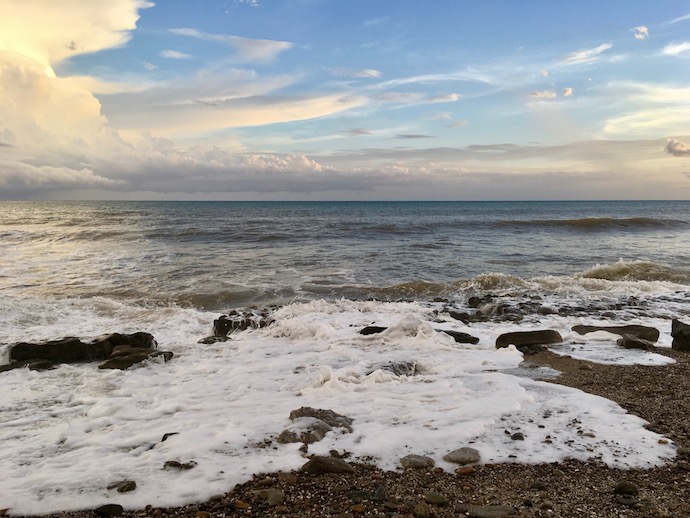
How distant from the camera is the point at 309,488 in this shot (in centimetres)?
389

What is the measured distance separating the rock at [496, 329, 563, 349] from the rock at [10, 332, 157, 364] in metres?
6.30

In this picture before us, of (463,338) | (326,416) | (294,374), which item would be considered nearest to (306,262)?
(463,338)

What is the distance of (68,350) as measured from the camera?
7922 millimetres

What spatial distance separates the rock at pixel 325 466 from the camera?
4139 millimetres

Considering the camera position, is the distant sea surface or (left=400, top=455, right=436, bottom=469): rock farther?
the distant sea surface

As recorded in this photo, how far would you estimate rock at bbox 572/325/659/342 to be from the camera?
8.70 metres

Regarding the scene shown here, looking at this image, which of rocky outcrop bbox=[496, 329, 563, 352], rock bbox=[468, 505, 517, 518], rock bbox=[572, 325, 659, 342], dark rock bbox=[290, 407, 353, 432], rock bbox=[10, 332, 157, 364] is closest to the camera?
rock bbox=[468, 505, 517, 518]

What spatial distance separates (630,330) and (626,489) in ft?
20.1

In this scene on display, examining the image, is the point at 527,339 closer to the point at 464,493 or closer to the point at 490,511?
the point at 464,493

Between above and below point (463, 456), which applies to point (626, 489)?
above

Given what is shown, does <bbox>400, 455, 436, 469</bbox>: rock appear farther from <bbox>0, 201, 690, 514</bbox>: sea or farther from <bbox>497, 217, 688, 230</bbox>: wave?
<bbox>497, 217, 688, 230</bbox>: wave

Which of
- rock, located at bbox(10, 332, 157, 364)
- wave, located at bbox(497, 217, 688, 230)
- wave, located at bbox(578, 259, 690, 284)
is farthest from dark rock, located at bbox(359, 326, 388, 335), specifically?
wave, located at bbox(497, 217, 688, 230)

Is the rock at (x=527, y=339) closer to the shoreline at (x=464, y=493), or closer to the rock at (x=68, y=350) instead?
the shoreline at (x=464, y=493)

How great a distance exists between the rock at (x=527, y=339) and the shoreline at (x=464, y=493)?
3852 mm
